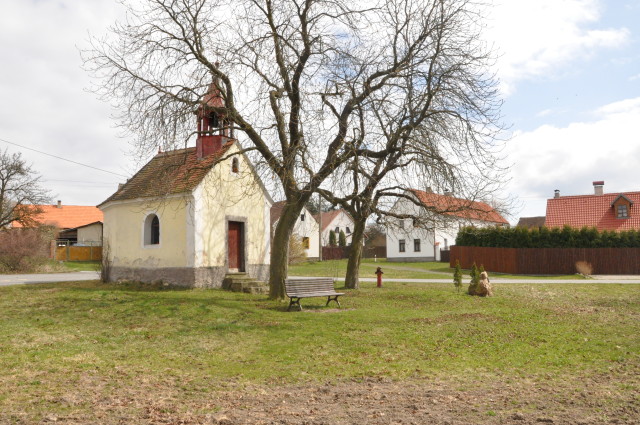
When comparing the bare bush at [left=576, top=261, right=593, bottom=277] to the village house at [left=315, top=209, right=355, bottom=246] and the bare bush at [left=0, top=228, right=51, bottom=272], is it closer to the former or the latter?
the bare bush at [left=0, top=228, right=51, bottom=272]

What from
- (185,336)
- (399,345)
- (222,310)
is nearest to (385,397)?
(399,345)

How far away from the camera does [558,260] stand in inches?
1284

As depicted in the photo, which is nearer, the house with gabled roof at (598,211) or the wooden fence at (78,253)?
the house with gabled roof at (598,211)

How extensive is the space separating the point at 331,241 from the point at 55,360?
54.4m

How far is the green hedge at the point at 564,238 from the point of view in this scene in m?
31.7

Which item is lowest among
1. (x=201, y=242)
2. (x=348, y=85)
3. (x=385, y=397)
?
(x=385, y=397)

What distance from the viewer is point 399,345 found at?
995 cm

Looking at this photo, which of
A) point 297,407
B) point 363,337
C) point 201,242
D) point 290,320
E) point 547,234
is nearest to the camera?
point 297,407

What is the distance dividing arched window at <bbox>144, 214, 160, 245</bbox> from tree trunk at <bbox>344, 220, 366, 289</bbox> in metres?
7.85

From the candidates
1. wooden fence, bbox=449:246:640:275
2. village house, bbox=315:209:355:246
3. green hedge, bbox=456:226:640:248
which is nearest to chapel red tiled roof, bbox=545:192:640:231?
green hedge, bbox=456:226:640:248

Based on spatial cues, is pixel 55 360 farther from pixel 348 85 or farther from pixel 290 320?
pixel 348 85

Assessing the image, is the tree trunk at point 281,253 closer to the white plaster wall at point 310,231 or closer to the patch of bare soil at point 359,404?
the patch of bare soil at point 359,404

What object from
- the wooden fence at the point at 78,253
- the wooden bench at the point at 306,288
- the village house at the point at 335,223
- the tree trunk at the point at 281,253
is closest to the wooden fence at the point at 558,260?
the tree trunk at the point at 281,253

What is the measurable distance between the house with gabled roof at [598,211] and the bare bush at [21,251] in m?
A: 36.1
